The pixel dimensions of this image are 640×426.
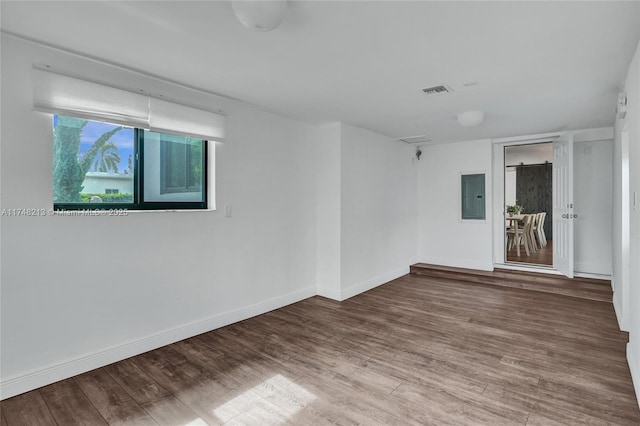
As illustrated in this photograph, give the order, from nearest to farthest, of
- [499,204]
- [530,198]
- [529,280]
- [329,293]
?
1. [329,293]
2. [529,280]
3. [499,204]
4. [530,198]

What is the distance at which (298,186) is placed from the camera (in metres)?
4.25

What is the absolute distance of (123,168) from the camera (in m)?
2.73

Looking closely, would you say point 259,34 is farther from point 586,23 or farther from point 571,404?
point 571,404

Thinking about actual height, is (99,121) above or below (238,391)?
above

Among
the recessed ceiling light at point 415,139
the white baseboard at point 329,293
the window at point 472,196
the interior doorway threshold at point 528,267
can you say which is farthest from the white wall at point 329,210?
the interior doorway threshold at point 528,267

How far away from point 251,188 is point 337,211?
4.05ft

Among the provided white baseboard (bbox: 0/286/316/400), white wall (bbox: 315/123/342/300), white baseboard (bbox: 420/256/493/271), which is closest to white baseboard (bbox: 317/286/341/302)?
white wall (bbox: 315/123/342/300)

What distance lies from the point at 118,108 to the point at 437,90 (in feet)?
9.25

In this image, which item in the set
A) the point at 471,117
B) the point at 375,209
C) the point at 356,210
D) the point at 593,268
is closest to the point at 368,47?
the point at 471,117

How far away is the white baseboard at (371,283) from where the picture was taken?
441 centimetres

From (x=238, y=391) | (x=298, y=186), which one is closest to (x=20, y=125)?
(x=238, y=391)

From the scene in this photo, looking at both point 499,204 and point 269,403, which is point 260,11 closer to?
point 269,403

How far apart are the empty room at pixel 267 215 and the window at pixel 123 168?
2 cm

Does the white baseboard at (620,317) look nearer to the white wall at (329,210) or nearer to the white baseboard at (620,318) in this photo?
the white baseboard at (620,318)
